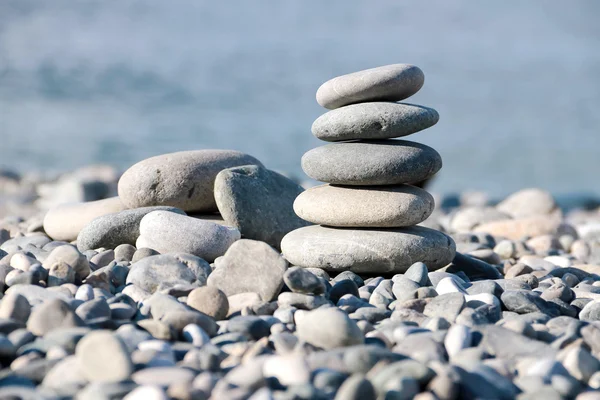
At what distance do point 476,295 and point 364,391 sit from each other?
5.60ft

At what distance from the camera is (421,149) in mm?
4934

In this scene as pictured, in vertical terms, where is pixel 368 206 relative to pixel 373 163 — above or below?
below

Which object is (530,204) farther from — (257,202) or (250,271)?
(250,271)

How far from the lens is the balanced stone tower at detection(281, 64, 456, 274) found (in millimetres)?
4777

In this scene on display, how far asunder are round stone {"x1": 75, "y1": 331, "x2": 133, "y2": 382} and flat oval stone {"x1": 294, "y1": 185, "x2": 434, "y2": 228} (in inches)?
96.9

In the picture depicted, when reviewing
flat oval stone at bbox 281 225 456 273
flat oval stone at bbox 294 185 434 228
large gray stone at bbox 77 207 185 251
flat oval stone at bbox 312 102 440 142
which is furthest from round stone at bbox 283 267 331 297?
large gray stone at bbox 77 207 185 251

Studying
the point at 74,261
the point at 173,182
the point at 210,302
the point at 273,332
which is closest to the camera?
the point at 273,332

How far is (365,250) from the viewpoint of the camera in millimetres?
4738

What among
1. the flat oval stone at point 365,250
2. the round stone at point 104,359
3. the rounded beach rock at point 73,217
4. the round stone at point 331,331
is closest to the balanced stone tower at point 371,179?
the flat oval stone at point 365,250

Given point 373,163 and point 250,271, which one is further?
point 373,163

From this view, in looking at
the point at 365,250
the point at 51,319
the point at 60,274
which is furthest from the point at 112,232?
the point at 51,319

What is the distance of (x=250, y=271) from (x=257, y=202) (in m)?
1.86

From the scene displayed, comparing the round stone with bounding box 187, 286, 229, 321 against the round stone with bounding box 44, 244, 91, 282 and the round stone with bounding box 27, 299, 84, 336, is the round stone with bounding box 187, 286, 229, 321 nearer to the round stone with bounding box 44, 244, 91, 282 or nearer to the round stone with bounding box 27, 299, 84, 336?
the round stone with bounding box 27, 299, 84, 336

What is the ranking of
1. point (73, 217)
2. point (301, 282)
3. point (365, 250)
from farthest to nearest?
point (73, 217)
point (365, 250)
point (301, 282)
